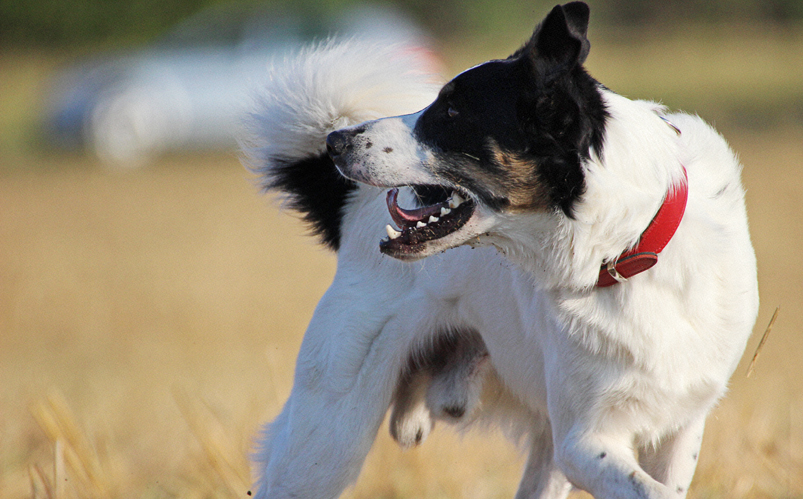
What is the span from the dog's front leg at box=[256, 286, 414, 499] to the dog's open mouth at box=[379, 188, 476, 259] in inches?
22.3

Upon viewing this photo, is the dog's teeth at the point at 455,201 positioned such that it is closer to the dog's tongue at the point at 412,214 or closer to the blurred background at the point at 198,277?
the dog's tongue at the point at 412,214

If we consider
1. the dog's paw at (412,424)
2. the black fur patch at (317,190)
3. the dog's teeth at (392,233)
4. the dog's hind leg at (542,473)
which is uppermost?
the dog's teeth at (392,233)

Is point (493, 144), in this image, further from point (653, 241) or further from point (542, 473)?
point (542, 473)

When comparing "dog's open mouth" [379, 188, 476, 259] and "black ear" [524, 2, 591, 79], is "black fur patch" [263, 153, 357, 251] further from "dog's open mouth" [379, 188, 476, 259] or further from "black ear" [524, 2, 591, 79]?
"black ear" [524, 2, 591, 79]

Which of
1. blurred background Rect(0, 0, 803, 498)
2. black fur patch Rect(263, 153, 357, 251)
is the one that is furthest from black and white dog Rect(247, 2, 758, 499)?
blurred background Rect(0, 0, 803, 498)

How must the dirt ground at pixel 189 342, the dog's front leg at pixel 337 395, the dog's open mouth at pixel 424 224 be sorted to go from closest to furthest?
the dog's open mouth at pixel 424 224
the dog's front leg at pixel 337 395
the dirt ground at pixel 189 342

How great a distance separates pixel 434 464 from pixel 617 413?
1928mm

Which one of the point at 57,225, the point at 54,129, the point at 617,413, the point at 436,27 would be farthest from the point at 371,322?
the point at 436,27

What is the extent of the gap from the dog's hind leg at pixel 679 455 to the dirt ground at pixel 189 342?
95 cm

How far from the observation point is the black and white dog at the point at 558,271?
2.42m

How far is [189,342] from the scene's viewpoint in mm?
7332

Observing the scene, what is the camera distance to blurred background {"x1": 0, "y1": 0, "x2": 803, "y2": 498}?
4.07 m

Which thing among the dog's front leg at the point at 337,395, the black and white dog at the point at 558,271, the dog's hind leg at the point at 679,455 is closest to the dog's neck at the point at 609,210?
the black and white dog at the point at 558,271

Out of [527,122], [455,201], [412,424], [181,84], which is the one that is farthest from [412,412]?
[181,84]
